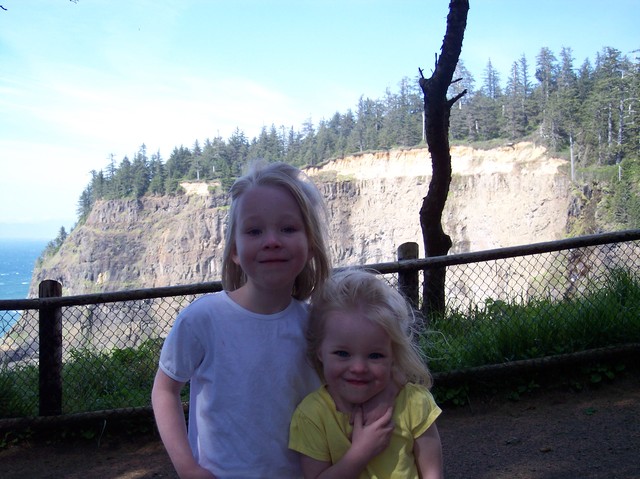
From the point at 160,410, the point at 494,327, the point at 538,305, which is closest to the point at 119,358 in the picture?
the point at 494,327

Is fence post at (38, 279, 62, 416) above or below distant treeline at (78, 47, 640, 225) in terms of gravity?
below

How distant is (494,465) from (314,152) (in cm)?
7200

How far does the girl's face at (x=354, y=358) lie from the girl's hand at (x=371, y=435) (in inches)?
1.9

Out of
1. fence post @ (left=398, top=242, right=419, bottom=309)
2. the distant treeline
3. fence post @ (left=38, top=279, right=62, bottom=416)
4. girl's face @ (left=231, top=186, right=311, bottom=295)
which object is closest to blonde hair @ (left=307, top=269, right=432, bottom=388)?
girl's face @ (left=231, top=186, right=311, bottom=295)

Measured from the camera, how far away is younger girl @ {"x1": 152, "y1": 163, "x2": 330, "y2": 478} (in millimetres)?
1311

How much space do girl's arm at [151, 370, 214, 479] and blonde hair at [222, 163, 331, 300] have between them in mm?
301

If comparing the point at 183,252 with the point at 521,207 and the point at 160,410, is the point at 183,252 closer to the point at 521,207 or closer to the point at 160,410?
the point at 521,207

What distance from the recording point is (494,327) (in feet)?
14.0

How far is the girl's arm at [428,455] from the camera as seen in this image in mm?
1335

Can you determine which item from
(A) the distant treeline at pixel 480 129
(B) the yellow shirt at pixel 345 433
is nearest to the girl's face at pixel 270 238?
(B) the yellow shirt at pixel 345 433

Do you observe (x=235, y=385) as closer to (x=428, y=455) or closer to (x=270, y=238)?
(x=270, y=238)

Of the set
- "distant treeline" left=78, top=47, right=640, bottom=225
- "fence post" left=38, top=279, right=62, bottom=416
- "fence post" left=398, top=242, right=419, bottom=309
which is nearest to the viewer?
"fence post" left=38, top=279, right=62, bottom=416

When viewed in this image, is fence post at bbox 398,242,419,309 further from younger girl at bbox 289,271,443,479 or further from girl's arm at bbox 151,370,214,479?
girl's arm at bbox 151,370,214,479

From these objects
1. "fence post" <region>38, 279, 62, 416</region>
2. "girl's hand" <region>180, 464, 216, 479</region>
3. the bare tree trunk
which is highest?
the bare tree trunk
